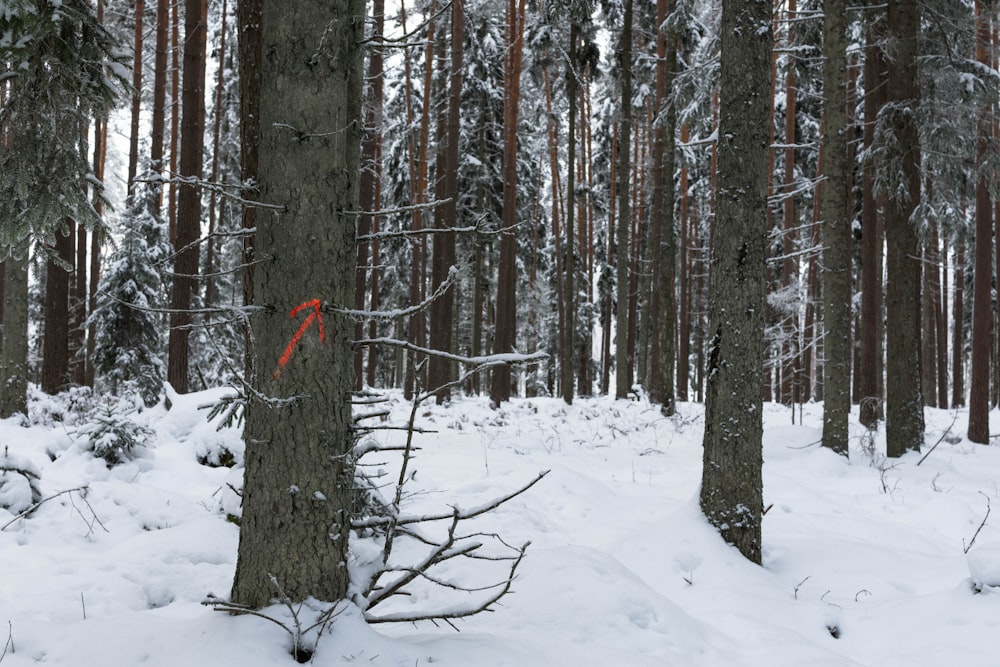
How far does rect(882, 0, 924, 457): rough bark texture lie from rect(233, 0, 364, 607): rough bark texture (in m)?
8.77

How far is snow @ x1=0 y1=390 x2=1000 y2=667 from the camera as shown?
268cm

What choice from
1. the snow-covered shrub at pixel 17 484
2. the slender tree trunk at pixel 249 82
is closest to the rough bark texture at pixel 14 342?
the slender tree trunk at pixel 249 82

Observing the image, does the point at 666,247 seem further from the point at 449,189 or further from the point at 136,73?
→ the point at 136,73

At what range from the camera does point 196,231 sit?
10719 mm

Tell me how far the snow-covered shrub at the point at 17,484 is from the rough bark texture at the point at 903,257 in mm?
10112

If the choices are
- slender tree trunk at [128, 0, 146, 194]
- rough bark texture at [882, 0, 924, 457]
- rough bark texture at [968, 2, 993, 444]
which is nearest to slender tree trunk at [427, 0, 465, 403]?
slender tree trunk at [128, 0, 146, 194]

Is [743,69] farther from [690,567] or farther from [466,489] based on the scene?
[466,489]

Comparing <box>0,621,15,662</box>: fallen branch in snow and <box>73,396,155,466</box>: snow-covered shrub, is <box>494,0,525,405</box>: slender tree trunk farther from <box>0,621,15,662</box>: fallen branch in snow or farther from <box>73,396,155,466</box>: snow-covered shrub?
<box>0,621,15,662</box>: fallen branch in snow

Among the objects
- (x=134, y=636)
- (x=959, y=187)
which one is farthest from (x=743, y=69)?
(x=959, y=187)

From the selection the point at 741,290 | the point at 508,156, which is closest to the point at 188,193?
the point at 508,156

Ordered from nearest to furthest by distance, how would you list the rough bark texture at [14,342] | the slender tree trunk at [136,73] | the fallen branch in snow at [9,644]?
the fallen branch in snow at [9,644] → the rough bark texture at [14,342] → the slender tree trunk at [136,73]

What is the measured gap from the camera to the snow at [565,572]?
2.68 meters

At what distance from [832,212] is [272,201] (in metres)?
8.08

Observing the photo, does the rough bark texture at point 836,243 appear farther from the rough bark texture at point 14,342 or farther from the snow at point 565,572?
the rough bark texture at point 14,342
